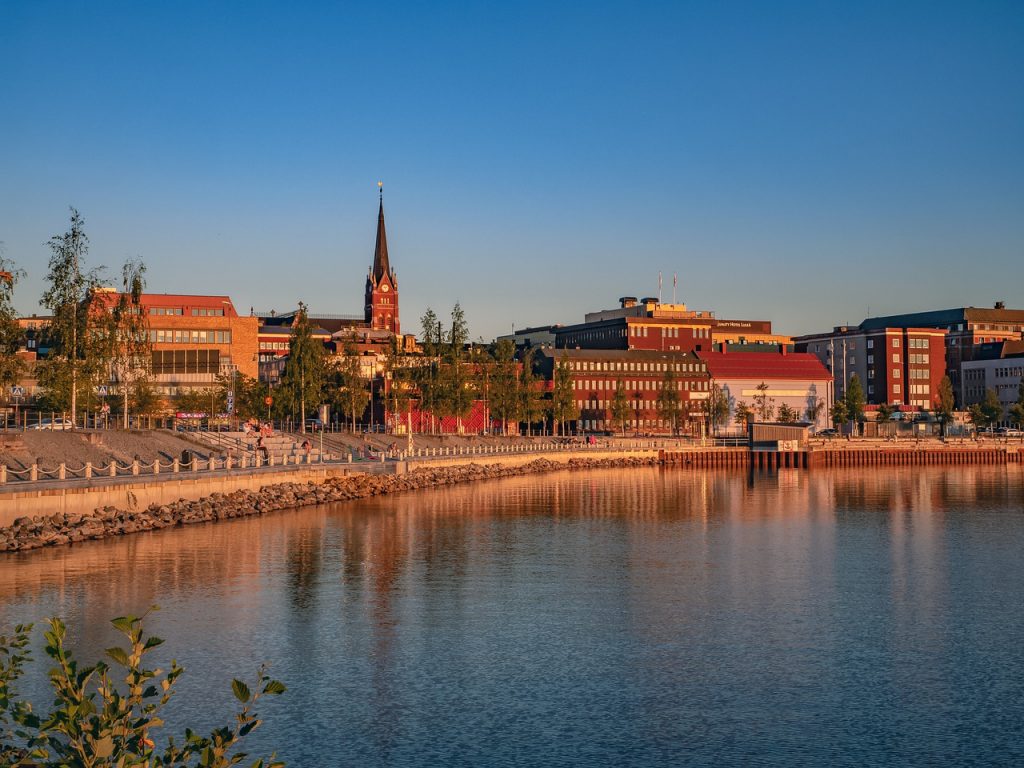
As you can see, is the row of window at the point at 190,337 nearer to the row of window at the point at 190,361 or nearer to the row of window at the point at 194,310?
the row of window at the point at 190,361

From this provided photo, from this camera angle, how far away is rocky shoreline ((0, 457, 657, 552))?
53812 millimetres

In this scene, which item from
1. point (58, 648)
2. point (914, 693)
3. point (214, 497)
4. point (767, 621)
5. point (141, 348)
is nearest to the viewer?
point (58, 648)

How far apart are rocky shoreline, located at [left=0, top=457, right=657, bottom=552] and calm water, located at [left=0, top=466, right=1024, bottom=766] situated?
1.58m

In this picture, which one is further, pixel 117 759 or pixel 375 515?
pixel 375 515

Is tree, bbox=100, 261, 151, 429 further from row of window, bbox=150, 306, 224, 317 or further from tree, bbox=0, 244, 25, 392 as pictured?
row of window, bbox=150, 306, 224, 317

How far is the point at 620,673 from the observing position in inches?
1259

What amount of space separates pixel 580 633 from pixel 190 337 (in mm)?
136427

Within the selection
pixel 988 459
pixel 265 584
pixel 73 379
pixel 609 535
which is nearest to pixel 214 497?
pixel 73 379

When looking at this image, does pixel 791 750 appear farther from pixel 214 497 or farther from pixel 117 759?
pixel 214 497

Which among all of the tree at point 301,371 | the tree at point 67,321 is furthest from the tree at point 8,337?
the tree at point 301,371

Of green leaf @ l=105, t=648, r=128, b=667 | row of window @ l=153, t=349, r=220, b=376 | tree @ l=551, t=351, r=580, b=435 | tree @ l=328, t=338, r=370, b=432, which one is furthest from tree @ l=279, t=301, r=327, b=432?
green leaf @ l=105, t=648, r=128, b=667

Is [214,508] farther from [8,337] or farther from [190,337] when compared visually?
[190,337]

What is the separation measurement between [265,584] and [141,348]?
171ft

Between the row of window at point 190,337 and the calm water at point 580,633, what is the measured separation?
100.0 meters
